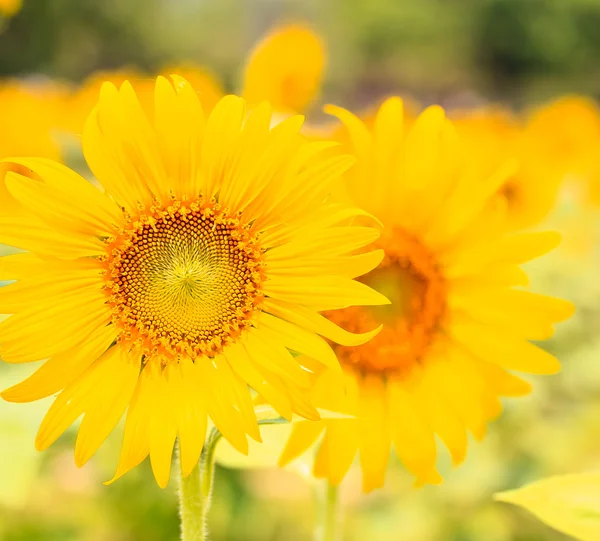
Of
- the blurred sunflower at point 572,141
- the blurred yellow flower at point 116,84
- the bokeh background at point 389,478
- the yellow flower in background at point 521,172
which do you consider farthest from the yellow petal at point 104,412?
the blurred sunflower at point 572,141

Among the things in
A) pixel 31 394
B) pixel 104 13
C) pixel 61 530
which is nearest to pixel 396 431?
pixel 31 394

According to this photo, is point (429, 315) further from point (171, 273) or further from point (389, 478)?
point (389, 478)

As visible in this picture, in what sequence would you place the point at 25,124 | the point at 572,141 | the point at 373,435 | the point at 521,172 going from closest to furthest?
the point at 373,435 < the point at 25,124 < the point at 521,172 < the point at 572,141

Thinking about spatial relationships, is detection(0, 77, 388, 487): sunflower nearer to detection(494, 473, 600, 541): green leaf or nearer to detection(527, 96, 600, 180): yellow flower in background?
detection(494, 473, 600, 541): green leaf

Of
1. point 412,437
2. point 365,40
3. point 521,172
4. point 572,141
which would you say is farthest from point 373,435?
point 365,40

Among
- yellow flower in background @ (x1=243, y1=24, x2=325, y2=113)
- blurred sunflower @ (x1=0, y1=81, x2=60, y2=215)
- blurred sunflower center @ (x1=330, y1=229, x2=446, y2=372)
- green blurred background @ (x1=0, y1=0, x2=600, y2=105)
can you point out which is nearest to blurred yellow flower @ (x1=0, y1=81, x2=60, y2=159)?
blurred sunflower @ (x1=0, y1=81, x2=60, y2=215)

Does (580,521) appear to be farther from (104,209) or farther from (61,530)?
(61,530)

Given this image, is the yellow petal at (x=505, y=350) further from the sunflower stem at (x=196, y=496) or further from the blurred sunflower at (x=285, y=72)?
the blurred sunflower at (x=285, y=72)
